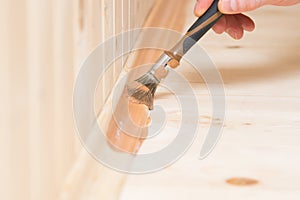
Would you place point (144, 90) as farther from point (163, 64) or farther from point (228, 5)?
point (228, 5)

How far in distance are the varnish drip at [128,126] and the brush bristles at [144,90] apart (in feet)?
0.07

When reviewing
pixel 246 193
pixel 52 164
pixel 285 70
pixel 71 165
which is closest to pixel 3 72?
pixel 52 164

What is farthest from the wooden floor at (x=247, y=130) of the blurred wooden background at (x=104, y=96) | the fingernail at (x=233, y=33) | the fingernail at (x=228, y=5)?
the fingernail at (x=228, y=5)

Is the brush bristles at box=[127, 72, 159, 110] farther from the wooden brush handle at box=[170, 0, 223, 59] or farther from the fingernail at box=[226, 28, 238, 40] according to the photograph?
the fingernail at box=[226, 28, 238, 40]

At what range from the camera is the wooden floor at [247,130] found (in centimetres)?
100

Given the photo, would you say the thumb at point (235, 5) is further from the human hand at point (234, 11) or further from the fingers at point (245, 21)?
the fingers at point (245, 21)

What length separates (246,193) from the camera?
3.22ft

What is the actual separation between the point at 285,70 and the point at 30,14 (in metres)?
0.97

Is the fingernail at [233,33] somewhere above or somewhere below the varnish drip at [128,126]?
above

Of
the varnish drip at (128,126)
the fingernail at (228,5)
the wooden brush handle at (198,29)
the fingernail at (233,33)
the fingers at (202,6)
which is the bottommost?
the varnish drip at (128,126)

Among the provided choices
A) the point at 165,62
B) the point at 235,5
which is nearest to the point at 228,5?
the point at 235,5

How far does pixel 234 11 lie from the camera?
124 cm

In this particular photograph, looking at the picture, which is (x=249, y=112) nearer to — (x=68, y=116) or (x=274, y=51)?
(x=274, y=51)

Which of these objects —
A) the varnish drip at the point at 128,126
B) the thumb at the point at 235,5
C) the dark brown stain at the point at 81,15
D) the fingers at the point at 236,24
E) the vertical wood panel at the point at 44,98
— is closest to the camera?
the vertical wood panel at the point at 44,98
